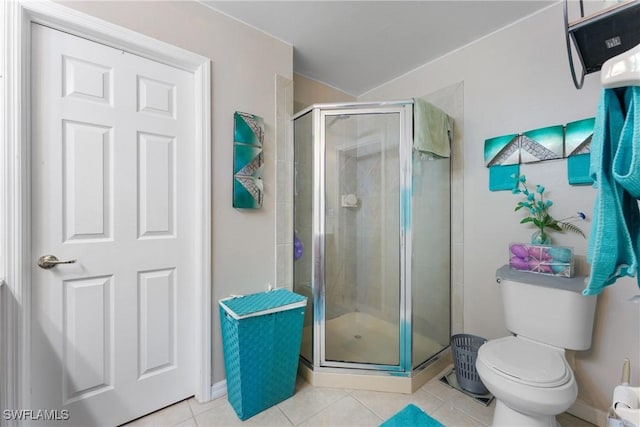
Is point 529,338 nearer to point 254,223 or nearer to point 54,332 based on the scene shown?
point 254,223

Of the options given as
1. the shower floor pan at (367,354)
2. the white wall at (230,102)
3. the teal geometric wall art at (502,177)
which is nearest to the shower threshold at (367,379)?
the shower floor pan at (367,354)

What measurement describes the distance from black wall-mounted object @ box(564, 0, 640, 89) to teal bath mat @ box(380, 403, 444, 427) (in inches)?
71.6

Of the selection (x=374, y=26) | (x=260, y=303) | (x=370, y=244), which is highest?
(x=374, y=26)

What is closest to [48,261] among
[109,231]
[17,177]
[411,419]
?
[109,231]

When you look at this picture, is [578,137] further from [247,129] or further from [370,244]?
[247,129]

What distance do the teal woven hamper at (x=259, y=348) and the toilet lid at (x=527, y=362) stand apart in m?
1.06

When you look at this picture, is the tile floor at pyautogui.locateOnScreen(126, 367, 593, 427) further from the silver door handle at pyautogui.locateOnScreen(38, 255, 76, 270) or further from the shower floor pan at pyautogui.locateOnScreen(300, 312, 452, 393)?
the silver door handle at pyautogui.locateOnScreen(38, 255, 76, 270)

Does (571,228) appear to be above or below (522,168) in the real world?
below

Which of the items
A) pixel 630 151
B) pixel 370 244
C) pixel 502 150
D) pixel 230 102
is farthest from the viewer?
pixel 370 244

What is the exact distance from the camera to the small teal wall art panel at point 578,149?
1496 mm

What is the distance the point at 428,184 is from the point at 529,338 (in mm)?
1099

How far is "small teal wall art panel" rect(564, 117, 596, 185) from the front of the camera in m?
1.50

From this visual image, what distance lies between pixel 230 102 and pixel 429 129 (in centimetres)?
134

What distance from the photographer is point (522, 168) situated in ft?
5.83
